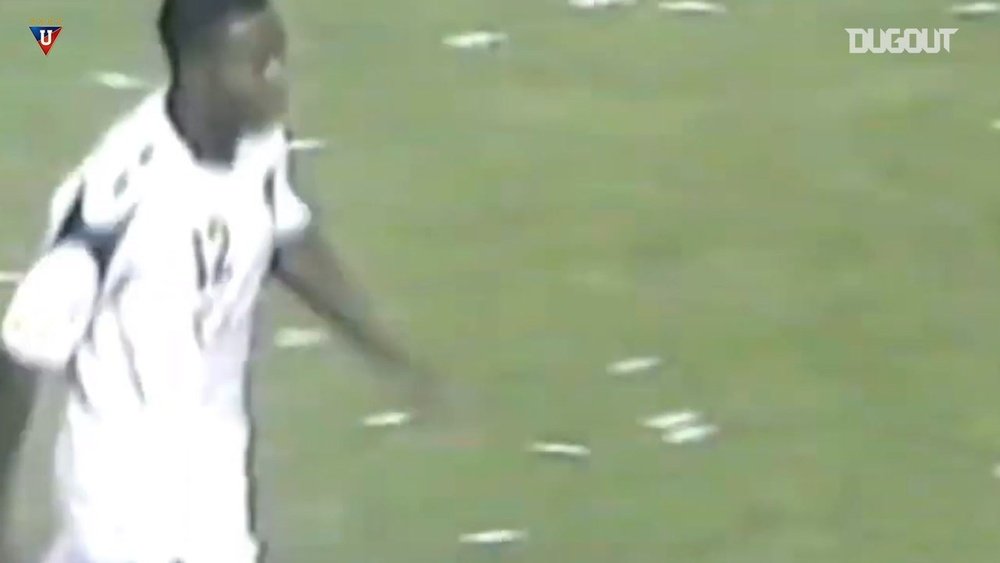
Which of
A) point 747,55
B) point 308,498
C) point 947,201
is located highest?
point 747,55

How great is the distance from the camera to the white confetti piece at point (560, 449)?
770 millimetres

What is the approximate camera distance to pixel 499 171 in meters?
0.75

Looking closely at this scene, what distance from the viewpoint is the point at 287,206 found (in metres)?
0.71

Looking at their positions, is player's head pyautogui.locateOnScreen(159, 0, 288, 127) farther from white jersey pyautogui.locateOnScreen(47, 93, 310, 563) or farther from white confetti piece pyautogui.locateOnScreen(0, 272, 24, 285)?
white confetti piece pyautogui.locateOnScreen(0, 272, 24, 285)

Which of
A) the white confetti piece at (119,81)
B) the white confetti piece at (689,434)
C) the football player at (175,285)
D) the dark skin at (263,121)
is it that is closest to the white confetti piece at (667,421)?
the white confetti piece at (689,434)

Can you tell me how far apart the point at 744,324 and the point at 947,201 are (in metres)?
0.15

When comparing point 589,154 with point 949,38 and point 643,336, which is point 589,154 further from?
point 949,38

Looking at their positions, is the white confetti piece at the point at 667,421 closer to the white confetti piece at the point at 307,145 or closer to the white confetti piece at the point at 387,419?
the white confetti piece at the point at 387,419

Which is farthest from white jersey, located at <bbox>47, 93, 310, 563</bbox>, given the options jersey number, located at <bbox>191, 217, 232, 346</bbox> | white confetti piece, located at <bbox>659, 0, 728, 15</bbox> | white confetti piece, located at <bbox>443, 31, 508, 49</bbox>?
white confetti piece, located at <bbox>659, 0, 728, 15</bbox>

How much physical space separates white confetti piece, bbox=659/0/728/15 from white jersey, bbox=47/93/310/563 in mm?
248

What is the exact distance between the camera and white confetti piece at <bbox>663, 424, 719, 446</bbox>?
2.56 feet

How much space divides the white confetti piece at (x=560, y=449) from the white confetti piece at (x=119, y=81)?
0.31 meters

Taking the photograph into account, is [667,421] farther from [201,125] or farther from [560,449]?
[201,125]

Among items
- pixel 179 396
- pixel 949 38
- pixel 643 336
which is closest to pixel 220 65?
pixel 179 396
